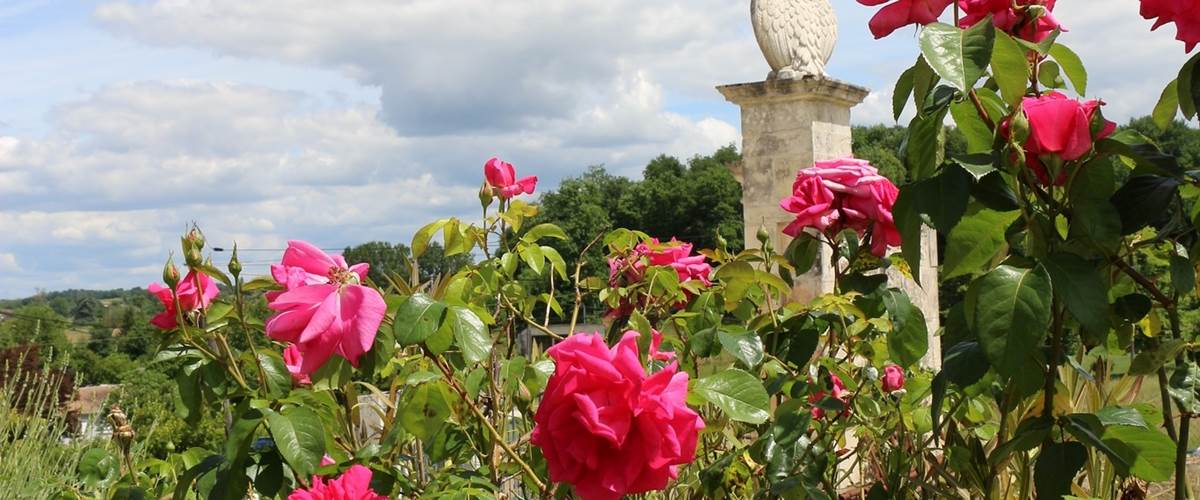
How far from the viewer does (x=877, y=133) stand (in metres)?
43.2

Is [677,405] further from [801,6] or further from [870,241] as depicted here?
[801,6]

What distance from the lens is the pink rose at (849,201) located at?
1687 mm

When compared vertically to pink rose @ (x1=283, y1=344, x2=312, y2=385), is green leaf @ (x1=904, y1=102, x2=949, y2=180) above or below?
above

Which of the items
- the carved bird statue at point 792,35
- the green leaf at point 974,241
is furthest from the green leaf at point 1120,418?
the carved bird statue at point 792,35

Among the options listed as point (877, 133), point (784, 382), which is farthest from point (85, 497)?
point (877, 133)

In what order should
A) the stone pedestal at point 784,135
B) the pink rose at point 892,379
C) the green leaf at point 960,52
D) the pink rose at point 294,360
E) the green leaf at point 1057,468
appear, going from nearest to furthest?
the green leaf at point 960,52
the green leaf at point 1057,468
the pink rose at point 294,360
the pink rose at point 892,379
the stone pedestal at point 784,135

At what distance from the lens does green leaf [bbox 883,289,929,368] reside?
170cm

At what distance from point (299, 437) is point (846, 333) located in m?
0.96

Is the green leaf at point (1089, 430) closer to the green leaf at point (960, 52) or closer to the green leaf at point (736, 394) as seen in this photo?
the green leaf at point (736, 394)

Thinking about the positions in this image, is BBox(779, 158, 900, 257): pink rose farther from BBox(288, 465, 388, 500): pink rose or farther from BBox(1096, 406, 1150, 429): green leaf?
BBox(288, 465, 388, 500): pink rose

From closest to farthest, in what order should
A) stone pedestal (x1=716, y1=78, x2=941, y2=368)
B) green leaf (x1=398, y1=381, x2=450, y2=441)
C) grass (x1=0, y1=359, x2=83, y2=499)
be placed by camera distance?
green leaf (x1=398, y1=381, x2=450, y2=441) → grass (x1=0, y1=359, x2=83, y2=499) → stone pedestal (x1=716, y1=78, x2=941, y2=368)

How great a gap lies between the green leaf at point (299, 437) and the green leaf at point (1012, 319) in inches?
29.8

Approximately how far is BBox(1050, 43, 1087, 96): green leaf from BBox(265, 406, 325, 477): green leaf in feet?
3.21

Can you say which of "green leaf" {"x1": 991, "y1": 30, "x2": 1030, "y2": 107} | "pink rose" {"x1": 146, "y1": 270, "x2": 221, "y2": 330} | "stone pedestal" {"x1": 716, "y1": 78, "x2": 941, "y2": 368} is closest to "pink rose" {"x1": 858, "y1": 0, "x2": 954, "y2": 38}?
"green leaf" {"x1": 991, "y1": 30, "x2": 1030, "y2": 107}
